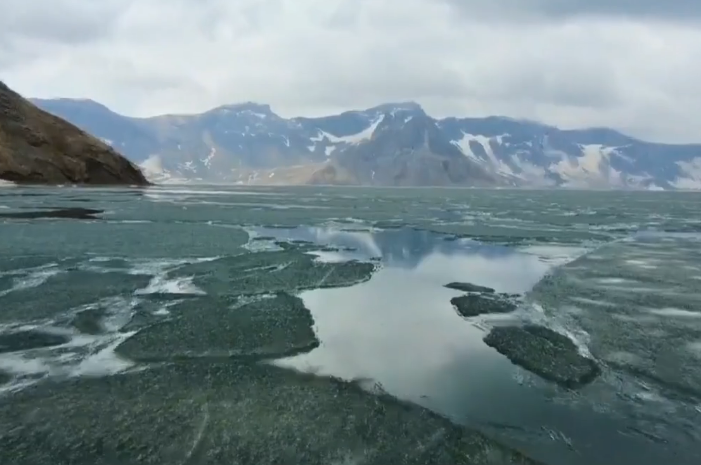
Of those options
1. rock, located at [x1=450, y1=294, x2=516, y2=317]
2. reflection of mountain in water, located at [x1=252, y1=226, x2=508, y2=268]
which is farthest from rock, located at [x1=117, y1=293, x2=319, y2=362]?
reflection of mountain in water, located at [x1=252, y1=226, x2=508, y2=268]

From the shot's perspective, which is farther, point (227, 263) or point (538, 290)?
point (227, 263)

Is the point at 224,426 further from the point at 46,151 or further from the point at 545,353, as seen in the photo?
the point at 46,151

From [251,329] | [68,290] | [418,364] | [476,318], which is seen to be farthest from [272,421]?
[68,290]

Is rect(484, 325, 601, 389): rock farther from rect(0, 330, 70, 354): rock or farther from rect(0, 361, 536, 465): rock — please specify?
rect(0, 330, 70, 354): rock

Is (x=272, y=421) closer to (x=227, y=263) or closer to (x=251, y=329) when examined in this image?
(x=251, y=329)

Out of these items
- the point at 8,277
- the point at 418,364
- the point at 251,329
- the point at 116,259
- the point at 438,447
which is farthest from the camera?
the point at 116,259

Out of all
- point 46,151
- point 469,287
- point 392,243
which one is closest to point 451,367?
point 469,287

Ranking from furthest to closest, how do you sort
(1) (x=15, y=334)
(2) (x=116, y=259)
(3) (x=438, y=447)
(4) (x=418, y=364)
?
1. (2) (x=116, y=259)
2. (1) (x=15, y=334)
3. (4) (x=418, y=364)
4. (3) (x=438, y=447)
